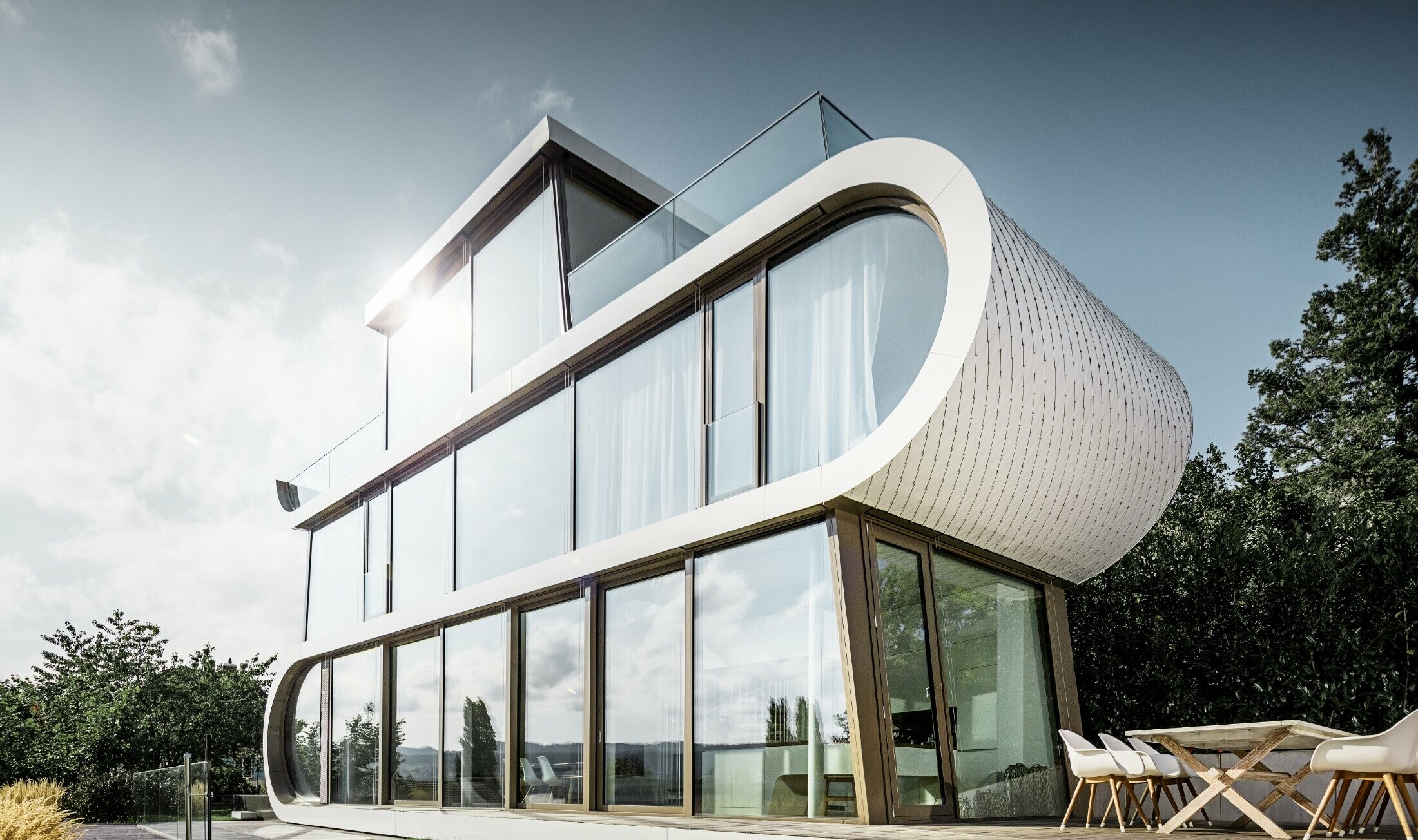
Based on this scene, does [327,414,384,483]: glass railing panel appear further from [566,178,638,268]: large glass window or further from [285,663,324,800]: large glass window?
[566,178,638,268]: large glass window

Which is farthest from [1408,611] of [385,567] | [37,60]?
[37,60]

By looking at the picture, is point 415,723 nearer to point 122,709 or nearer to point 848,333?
point 848,333

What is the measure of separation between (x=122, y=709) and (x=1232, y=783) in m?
30.4

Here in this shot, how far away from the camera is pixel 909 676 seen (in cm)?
796

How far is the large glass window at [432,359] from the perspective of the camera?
1402cm

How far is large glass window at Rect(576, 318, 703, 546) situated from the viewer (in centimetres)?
951

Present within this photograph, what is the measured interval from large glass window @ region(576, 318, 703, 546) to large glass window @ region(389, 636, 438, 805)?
3886 millimetres

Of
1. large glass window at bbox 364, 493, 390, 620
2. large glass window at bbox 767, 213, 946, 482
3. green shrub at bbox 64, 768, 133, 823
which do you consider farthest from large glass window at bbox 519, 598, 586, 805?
green shrub at bbox 64, 768, 133, 823

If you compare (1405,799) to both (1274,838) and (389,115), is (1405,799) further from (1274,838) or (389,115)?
(389,115)

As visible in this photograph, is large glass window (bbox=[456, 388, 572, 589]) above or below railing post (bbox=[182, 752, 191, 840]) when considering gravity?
above

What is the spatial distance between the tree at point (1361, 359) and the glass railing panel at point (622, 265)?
37.5ft

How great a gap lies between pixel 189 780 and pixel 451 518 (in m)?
4.42

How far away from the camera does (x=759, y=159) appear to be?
29.6ft

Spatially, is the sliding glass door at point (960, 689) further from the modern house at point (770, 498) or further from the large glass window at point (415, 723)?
the large glass window at point (415, 723)
